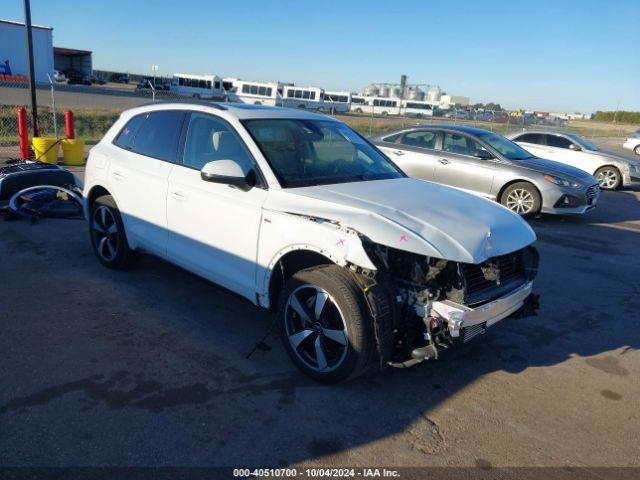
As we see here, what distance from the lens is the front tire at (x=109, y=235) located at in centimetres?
532

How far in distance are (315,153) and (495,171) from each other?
20.4 feet

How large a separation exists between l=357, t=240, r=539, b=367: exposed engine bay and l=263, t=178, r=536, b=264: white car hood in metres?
0.12

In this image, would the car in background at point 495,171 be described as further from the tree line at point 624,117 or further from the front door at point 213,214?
the tree line at point 624,117

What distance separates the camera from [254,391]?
3496 mm

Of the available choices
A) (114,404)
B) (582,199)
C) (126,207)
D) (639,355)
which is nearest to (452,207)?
(639,355)

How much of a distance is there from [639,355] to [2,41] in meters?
44.0

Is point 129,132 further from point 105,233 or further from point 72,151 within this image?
point 72,151

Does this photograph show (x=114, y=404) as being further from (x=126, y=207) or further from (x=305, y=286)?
(x=126, y=207)

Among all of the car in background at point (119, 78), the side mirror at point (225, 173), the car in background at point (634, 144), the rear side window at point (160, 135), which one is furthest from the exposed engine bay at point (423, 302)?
the car in background at point (119, 78)

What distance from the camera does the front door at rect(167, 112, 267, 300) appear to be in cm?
396

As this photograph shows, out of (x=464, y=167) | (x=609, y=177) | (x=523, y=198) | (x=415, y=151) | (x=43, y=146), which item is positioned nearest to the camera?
(x=523, y=198)

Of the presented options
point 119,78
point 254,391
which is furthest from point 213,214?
point 119,78

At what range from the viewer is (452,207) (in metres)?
3.88

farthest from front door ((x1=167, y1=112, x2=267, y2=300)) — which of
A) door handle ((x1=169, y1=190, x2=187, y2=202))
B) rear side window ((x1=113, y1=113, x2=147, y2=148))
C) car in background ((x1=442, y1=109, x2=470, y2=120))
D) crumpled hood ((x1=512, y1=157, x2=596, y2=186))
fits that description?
car in background ((x1=442, y1=109, x2=470, y2=120))
